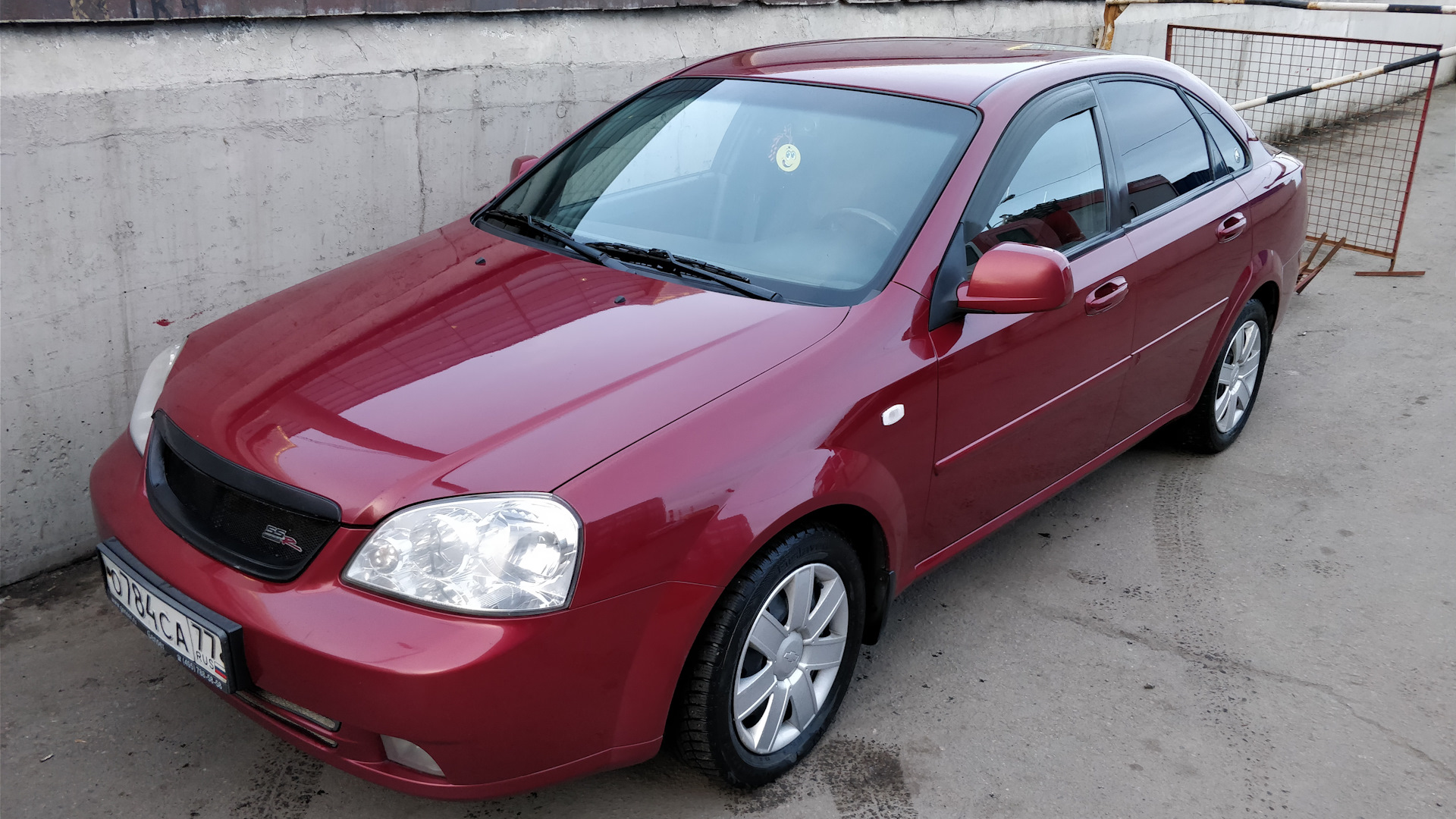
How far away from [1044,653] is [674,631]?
1.45 metres

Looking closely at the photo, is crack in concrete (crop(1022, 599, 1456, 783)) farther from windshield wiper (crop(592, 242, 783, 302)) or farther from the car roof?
the car roof

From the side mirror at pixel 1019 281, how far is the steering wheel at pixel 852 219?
26cm

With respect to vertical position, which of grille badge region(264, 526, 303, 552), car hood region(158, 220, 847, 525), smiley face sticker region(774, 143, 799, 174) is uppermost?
smiley face sticker region(774, 143, 799, 174)

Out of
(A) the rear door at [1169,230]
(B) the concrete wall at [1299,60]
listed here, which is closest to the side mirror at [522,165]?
(A) the rear door at [1169,230]

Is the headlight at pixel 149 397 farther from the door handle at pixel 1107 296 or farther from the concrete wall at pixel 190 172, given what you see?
the door handle at pixel 1107 296

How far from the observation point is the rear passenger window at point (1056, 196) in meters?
3.04

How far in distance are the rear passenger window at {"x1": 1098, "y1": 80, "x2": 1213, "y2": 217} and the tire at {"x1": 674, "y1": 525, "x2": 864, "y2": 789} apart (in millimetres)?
1696

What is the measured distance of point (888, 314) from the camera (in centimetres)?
270

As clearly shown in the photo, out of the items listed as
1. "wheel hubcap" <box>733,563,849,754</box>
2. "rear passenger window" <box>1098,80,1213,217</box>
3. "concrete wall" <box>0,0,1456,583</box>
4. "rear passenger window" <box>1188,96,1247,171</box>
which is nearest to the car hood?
"wheel hubcap" <box>733,563,849,754</box>

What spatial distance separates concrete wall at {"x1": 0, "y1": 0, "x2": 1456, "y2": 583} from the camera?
10.9 feet

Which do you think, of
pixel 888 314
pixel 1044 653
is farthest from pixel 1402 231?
pixel 888 314

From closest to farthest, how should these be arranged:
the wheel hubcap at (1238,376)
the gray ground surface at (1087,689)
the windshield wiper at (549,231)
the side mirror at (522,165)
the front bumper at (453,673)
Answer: the front bumper at (453,673), the gray ground surface at (1087,689), the windshield wiper at (549,231), the side mirror at (522,165), the wheel hubcap at (1238,376)

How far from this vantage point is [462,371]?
2475 millimetres

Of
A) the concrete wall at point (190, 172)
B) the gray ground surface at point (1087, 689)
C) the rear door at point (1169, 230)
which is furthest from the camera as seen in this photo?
the rear door at point (1169, 230)
